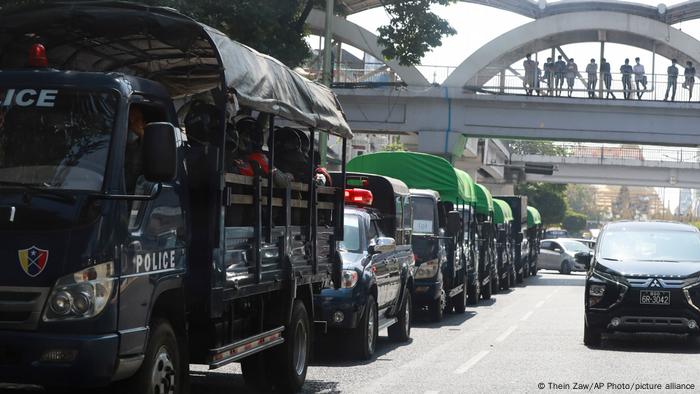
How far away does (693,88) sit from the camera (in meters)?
39.0

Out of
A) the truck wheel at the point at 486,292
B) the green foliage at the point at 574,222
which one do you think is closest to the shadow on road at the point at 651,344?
the truck wheel at the point at 486,292

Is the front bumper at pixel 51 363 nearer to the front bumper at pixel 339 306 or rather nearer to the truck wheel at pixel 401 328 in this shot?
the front bumper at pixel 339 306

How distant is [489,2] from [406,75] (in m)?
3.86

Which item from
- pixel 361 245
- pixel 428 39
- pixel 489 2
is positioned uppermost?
pixel 489 2

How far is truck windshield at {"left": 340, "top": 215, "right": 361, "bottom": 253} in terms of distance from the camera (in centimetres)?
1407

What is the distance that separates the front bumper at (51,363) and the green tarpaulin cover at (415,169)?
13821 mm

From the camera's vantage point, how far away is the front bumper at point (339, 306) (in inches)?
508

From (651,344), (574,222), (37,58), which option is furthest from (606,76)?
(574,222)

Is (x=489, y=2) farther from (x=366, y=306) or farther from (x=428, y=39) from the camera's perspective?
(x=366, y=306)

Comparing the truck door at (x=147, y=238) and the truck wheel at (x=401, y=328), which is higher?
the truck door at (x=147, y=238)

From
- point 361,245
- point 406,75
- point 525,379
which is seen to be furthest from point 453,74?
point 525,379

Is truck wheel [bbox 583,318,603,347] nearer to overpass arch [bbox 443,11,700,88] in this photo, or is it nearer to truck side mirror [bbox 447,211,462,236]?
truck side mirror [bbox 447,211,462,236]

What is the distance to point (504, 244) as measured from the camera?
3334cm

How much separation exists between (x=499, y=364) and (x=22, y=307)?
7.34 meters
